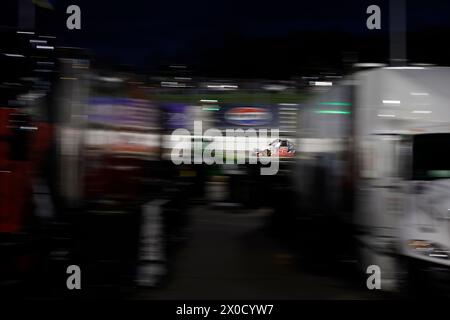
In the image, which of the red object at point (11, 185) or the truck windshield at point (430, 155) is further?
the truck windshield at point (430, 155)

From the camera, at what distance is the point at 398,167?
6.77m

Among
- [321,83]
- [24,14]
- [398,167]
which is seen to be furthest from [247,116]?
[24,14]

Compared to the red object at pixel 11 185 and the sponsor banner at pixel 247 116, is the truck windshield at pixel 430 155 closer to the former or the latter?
the red object at pixel 11 185

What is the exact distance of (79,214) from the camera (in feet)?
21.7

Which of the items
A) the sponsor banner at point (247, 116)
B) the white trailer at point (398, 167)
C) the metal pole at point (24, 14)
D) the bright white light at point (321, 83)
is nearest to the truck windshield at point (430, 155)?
the white trailer at point (398, 167)

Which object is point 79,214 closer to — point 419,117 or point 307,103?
point 419,117

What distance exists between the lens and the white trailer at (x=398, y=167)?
624cm

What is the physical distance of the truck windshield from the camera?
6.61m

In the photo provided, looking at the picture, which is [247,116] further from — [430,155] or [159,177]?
[430,155]

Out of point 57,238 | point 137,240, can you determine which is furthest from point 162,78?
point 57,238

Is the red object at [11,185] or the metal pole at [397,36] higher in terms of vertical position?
the metal pole at [397,36]

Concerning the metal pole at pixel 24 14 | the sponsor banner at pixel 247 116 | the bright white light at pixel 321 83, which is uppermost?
the metal pole at pixel 24 14
